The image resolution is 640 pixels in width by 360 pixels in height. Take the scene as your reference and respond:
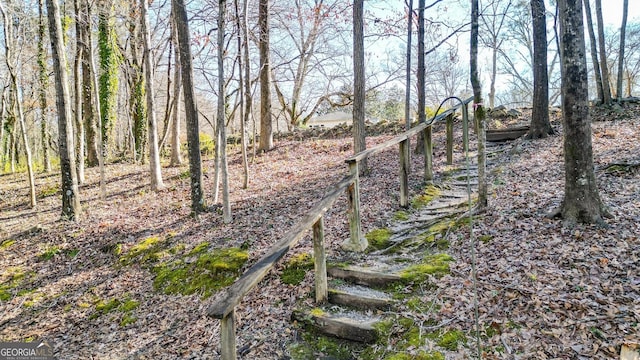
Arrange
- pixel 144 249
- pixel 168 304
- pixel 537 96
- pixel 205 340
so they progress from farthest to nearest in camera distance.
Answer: pixel 537 96 → pixel 144 249 → pixel 168 304 → pixel 205 340

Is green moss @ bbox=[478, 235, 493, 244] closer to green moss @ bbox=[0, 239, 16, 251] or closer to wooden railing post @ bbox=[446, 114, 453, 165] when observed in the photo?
wooden railing post @ bbox=[446, 114, 453, 165]

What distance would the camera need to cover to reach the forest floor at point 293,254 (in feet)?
10.5

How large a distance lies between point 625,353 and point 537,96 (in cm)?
891

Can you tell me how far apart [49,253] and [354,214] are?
6772 mm

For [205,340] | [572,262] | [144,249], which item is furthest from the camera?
[144,249]

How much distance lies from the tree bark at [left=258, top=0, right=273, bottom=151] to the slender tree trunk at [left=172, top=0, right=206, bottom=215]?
529 centimetres

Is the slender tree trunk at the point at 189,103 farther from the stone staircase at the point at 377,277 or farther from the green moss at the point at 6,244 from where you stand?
the stone staircase at the point at 377,277

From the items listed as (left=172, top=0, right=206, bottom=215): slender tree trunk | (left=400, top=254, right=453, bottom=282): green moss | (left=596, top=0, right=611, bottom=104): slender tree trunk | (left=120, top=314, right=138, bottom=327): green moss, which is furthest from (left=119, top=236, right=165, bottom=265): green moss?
(left=596, top=0, right=611, bottom=104): slender tree trunk

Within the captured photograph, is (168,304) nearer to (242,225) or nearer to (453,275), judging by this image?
(242,225)

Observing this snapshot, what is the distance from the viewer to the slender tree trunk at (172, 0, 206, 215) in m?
8.02

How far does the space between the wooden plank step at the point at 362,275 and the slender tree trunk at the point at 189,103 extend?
4.79 metres

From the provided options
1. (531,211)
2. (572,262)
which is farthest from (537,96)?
(572,262)

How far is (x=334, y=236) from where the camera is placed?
18.3ft

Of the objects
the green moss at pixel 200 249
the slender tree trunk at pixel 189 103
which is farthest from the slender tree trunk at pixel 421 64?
the green moss at pixel 200 249
